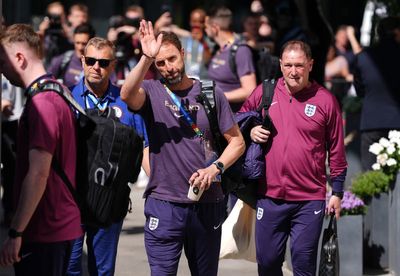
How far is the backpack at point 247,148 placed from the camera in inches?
259

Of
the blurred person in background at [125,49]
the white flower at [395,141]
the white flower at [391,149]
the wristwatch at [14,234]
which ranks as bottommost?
the wristwatch at [14,234]

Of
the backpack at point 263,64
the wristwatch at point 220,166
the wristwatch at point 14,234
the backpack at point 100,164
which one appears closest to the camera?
the wristwatch at point 14,234

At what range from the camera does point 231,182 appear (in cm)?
675

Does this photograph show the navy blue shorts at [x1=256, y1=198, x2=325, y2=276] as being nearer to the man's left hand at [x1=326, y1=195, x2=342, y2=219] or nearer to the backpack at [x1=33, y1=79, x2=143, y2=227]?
the man's left hand at [x1=326, y1=195, x2=342, y2=219]

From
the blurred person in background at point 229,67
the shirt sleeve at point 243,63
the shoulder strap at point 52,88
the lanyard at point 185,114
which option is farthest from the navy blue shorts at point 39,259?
the shirt sleeve at point 243,63

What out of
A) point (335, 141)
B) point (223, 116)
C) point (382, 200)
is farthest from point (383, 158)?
point (223, 116)

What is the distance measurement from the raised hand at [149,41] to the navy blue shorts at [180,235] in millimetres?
955

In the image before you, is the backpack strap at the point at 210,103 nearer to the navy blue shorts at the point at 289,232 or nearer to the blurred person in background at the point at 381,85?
the navy blue shorts at the point at 289,232

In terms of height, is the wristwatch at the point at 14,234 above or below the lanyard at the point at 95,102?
below

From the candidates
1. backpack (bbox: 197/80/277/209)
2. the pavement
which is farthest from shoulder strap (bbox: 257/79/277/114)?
the pavement

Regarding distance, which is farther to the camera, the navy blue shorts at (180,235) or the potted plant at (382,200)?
the potted plant at (382,200)

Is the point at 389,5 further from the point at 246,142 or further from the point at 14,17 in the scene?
the point at 14,17

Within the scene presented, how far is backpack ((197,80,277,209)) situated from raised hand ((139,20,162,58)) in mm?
527

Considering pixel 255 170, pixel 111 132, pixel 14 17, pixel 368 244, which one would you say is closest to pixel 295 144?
pixel 255 170
